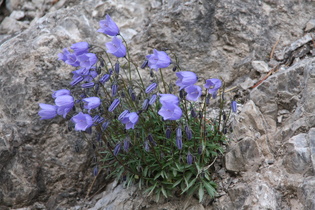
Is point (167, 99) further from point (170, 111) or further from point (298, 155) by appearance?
point (298, 155)

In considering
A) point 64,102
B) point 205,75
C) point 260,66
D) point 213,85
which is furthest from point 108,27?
point 260,66

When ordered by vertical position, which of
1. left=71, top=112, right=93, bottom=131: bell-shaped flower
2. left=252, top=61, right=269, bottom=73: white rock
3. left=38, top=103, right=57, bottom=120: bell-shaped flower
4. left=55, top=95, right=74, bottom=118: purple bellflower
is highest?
left=55, top=95, right=74, bottom=118: purple bellflower

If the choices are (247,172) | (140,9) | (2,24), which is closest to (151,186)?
(247,172)

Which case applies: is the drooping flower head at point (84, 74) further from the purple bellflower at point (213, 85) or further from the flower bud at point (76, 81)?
the purple bellflower at point (213, 85)

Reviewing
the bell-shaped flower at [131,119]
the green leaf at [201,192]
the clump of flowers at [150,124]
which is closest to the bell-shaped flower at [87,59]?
the clump of flowers at [150,124]

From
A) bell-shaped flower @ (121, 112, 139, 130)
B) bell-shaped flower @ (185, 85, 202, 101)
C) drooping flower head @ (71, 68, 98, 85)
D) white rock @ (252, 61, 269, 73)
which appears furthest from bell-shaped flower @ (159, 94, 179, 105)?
white rock @ (252, 61, 269, 73)

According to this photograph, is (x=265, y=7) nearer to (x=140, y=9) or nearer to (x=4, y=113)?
(x=140, y=9)

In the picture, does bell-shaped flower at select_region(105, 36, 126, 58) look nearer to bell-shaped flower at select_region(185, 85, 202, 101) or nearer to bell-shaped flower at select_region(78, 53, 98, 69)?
bell-shaped flower at select_region(78, 53, 98, 69)
